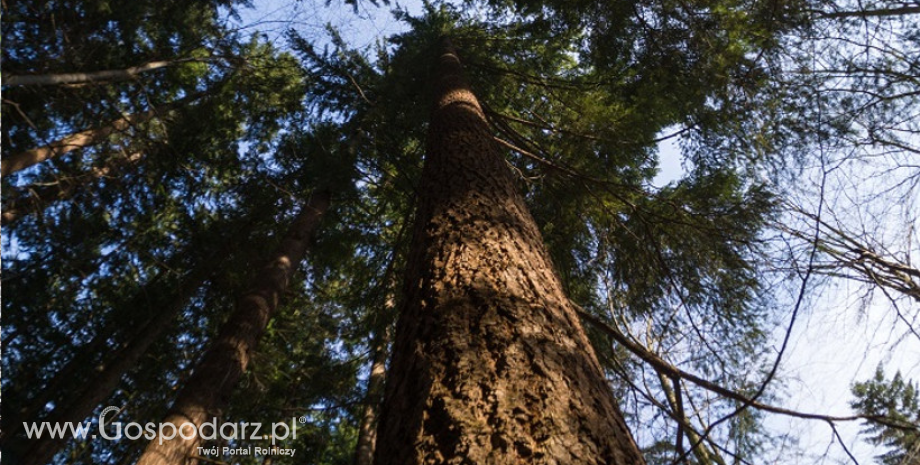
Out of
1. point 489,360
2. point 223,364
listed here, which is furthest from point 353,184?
point 489,360

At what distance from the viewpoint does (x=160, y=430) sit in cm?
420

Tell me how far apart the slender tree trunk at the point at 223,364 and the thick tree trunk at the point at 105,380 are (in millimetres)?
1093

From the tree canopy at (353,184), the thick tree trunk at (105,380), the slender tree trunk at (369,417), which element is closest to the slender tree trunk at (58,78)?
the tree canopy at (353,184)

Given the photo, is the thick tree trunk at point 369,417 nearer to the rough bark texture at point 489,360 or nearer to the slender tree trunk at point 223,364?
the slender tree trunk at point 223,364

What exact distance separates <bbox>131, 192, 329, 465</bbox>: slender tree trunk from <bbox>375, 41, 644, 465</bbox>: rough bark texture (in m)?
3.01

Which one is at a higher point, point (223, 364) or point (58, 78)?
point (58, 78)

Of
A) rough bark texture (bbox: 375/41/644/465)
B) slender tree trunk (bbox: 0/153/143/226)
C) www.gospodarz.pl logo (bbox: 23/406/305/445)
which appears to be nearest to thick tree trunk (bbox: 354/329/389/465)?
www.gospodarz.pl logo (bbox: 23/406/305/445)

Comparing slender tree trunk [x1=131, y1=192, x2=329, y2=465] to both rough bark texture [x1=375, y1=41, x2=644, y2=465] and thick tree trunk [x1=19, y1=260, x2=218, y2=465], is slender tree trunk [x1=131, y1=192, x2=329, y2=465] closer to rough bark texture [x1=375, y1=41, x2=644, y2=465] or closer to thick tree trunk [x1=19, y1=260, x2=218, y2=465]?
thick tree trunk [x1=19, y1=260, x2=218, y2=465]

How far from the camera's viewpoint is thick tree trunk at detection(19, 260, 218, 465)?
18.7ft

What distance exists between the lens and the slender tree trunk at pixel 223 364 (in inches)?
163

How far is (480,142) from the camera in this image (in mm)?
4023

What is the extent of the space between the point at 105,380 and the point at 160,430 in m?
2.49

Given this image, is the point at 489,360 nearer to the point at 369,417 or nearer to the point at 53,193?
the point at 53,193

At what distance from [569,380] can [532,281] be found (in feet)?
2.09
